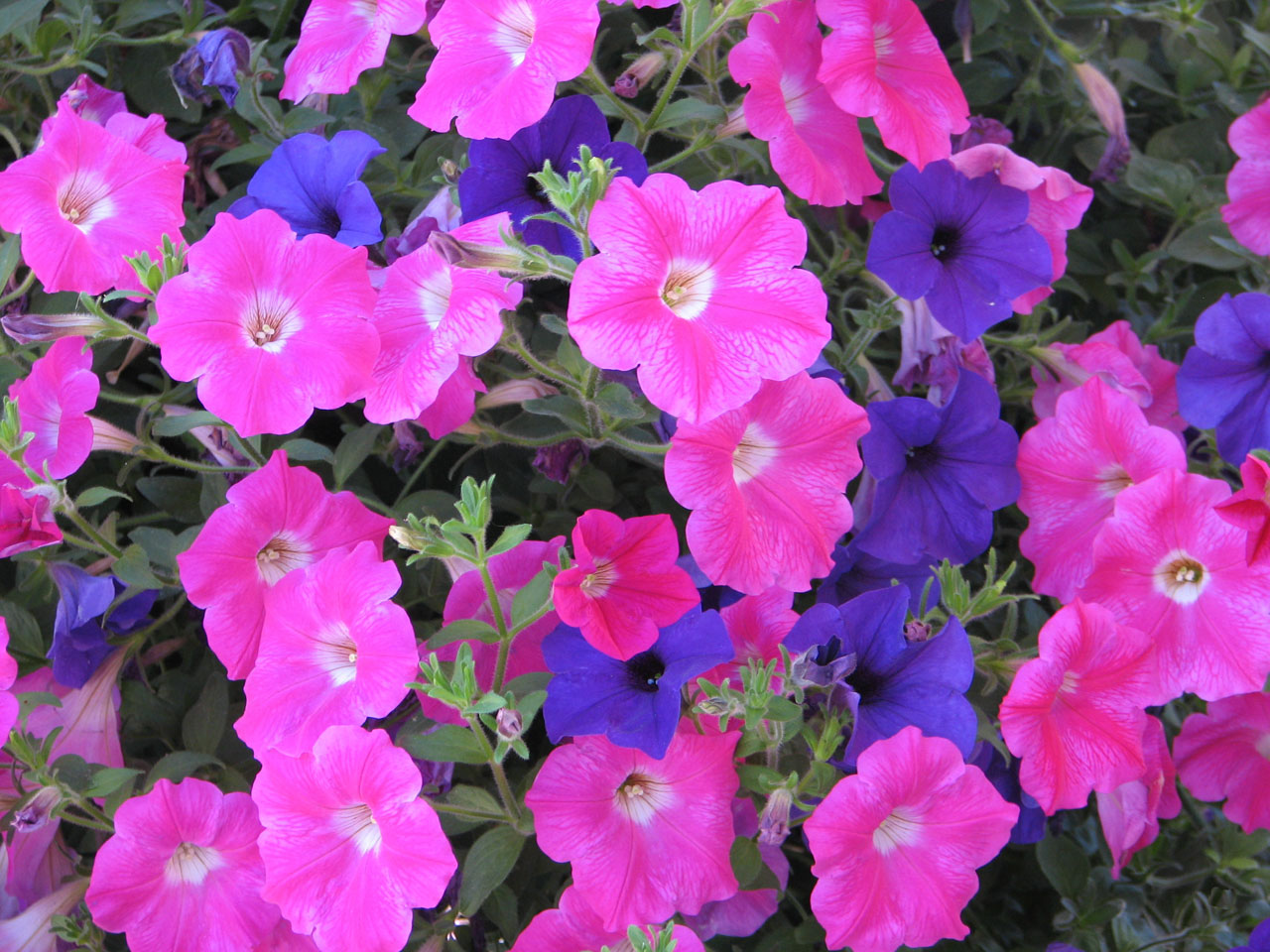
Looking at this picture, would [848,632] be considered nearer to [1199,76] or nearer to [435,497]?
[435,497]

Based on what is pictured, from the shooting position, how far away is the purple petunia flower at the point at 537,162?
0.74 meters

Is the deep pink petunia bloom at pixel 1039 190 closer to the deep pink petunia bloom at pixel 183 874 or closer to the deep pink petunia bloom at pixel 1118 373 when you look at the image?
the deep pink petunia bloom at pixel 1118 373

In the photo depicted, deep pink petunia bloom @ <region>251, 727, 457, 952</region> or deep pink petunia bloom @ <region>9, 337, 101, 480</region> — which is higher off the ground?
deep pink petunia bloom @ <region>9, 337, 101, 480</region>

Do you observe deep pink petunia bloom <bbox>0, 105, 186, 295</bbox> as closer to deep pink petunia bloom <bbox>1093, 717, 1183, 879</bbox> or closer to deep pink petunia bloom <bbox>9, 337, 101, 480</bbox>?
deep pink petunia bloom <bbox>9, 337, 101, 480</bbox>

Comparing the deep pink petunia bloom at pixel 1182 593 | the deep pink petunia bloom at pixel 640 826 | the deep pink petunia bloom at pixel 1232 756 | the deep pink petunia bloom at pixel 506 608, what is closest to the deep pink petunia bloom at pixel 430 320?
the deep pink petunia bloom at pixel 506 608

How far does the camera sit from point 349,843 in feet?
2.23

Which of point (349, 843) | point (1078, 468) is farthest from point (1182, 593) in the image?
point (349, 843)

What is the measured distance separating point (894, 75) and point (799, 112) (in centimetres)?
8

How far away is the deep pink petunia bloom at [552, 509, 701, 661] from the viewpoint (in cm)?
64

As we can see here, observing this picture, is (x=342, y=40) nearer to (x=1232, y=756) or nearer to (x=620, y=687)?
(x=620, y=687)

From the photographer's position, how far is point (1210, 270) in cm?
125

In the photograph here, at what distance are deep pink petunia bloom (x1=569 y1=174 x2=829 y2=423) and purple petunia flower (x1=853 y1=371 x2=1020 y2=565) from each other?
0.16 m

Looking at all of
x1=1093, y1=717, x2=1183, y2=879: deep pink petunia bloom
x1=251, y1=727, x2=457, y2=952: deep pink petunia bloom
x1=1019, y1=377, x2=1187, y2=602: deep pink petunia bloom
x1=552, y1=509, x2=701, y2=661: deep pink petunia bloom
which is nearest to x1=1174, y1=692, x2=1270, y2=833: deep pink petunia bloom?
x1=1093, y1=717, x2=1183, y2=879: deep pink petunia bloom

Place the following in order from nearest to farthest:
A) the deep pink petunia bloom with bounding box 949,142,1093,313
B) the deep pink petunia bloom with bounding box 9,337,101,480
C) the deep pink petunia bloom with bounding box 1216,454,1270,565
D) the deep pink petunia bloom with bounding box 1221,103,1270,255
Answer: the deep pink petunia bloom with bounding box 1216,454,1270,565 → the deep pink petunia bloom with bounding box 9,337,101,480 → the deep pink petunia bloom with bounding box 949,142,1093,313 → the deep pink petunia bloom with bounding box 1221,103,1270,255
